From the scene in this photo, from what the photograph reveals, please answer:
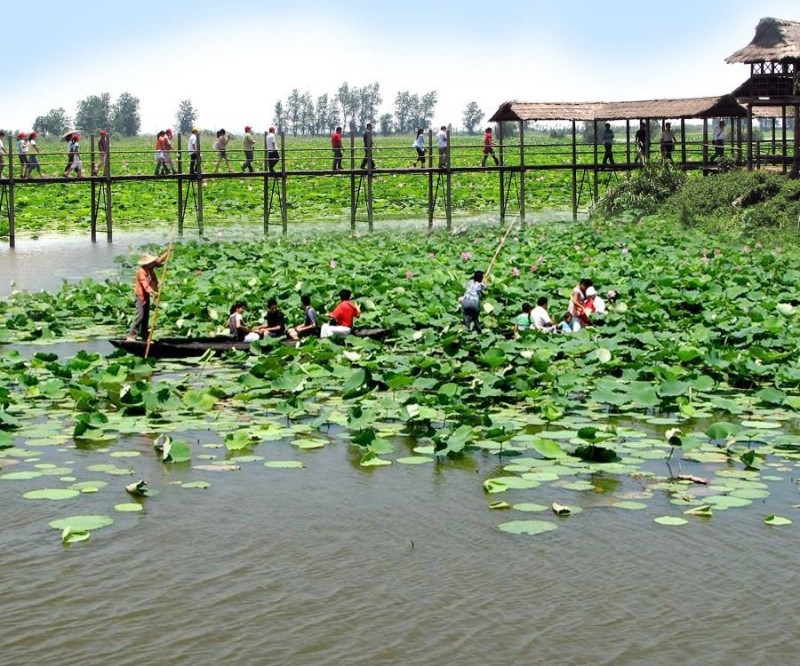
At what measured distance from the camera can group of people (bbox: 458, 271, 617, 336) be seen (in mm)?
12641

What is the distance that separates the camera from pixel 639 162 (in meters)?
30.8

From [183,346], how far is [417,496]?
4833 mm

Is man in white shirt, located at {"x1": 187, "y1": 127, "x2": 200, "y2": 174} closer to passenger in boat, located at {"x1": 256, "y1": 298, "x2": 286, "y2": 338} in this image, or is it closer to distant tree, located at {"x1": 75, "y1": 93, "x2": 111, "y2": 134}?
passenger in boat, located at {"x1": 256, "y1": 298, "x2": 286, "y2": 338}

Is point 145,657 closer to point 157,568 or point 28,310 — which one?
point 157,568

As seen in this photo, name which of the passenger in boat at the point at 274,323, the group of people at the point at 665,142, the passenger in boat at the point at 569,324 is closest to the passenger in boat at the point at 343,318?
the passenger in boat at the point at 274,323

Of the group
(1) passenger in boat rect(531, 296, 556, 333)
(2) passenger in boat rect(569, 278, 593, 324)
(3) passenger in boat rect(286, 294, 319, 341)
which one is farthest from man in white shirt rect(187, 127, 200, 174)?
(1) passenger in boat rect(531, 296, 556, 333)

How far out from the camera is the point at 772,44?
25.2 meters

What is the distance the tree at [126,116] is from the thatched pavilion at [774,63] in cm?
7384

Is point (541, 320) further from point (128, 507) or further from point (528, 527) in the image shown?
point (128, 507)

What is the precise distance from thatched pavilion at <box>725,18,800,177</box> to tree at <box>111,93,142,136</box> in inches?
2907

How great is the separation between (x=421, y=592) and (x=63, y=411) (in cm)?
416

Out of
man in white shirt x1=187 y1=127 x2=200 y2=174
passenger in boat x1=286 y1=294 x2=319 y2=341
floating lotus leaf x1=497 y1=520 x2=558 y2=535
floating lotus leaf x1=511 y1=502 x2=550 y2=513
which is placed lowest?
floating lotus leaf x1=497 y1=520 x2=558 y2=535

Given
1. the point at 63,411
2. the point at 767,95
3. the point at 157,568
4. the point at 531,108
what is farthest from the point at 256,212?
the point at 157,568

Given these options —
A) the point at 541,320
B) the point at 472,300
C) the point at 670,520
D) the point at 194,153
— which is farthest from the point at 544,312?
the point at 194,153
